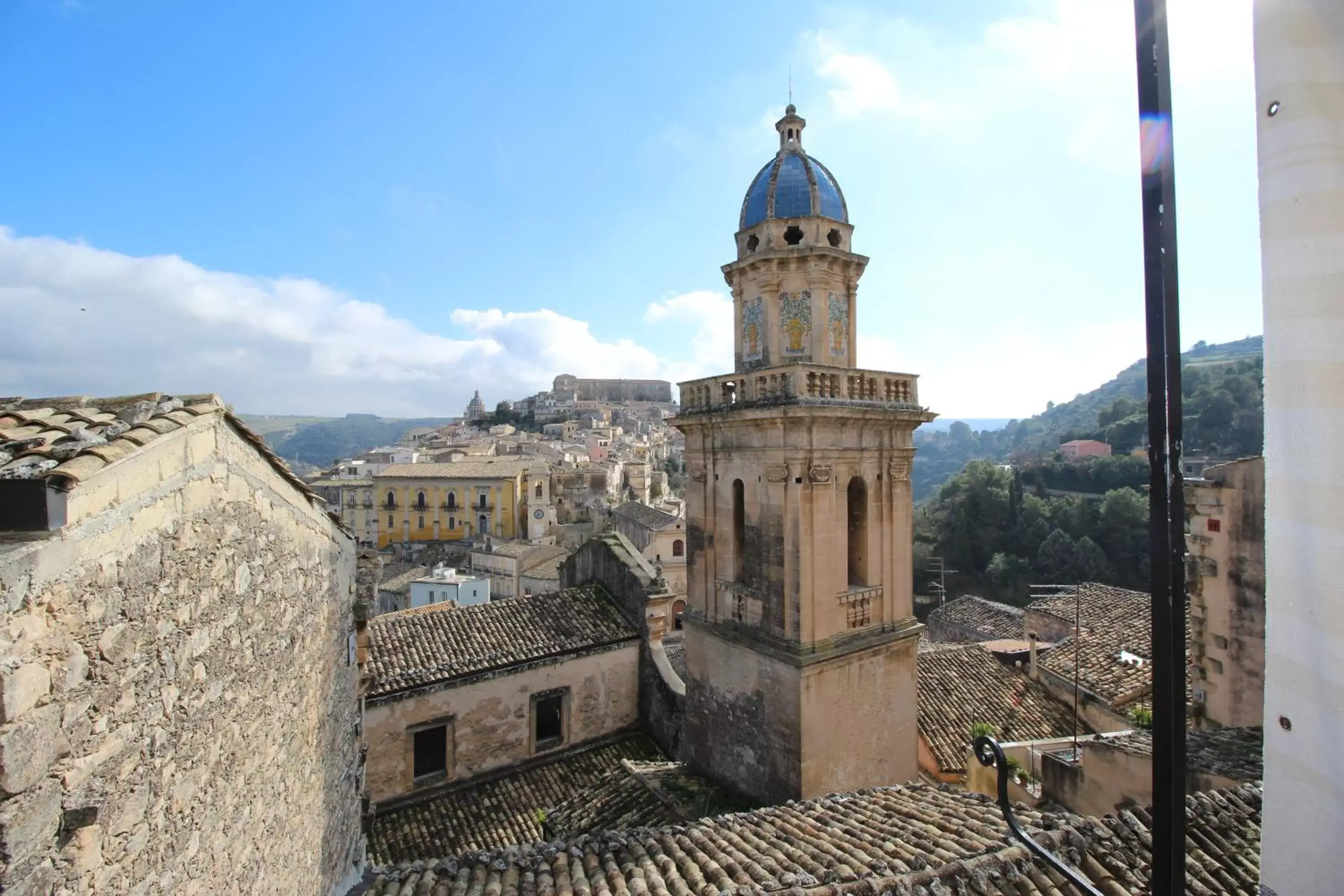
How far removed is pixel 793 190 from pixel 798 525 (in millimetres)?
5068

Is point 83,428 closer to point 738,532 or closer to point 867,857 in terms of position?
point 867,857

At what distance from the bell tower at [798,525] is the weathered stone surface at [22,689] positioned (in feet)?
27.0

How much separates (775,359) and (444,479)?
50.0 m

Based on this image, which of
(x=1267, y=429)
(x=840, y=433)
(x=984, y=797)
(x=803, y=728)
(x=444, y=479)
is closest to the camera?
(x=1267, y=429)

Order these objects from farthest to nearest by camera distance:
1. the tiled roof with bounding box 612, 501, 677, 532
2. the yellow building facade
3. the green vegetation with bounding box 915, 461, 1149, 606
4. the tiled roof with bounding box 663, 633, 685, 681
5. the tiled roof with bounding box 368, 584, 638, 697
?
1. the yellow building facade
2. the green vegetation with bounding box 915, 461, 1149, 606
3. the tiled roof with bounding box 612, 501, 677, 532
4. the tiled roof with bounding box 663, 633, 685, 681
5. the tiled roof with bounding box 368, 584, 638, 697

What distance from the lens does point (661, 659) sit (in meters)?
13.3

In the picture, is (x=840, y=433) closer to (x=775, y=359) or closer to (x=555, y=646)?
(x=775, y=359)

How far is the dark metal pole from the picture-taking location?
212 centimetres

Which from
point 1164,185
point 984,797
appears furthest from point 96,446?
point 984,797

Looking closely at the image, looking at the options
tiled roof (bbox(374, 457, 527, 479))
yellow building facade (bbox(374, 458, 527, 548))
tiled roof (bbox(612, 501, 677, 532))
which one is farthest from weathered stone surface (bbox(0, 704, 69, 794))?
tiled roof (bbox(374, 457, 527, 479))

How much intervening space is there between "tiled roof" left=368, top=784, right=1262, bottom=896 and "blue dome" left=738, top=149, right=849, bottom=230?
26.2 feet

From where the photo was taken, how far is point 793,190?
10.6m

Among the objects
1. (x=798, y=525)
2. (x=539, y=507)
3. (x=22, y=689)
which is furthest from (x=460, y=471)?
(x=22, y=689)

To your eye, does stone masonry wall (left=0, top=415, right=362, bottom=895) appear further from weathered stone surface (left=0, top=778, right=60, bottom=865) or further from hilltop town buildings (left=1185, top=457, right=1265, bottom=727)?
hilltop town buildings (left=1185, top=457, right=1265, bottom=727)
